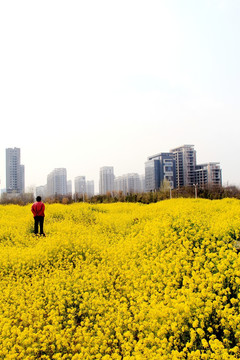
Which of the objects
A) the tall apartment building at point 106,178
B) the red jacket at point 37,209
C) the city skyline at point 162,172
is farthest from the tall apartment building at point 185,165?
the red jacket at point 37,209

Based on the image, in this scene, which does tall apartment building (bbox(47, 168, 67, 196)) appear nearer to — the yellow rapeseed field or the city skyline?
the city skyline

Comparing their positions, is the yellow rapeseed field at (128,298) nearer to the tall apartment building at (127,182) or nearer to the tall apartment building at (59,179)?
the tall apartment building at (59,179)

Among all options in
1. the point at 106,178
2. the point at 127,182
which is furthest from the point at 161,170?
the point at 106,178

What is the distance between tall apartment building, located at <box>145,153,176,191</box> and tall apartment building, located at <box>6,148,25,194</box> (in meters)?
39.6

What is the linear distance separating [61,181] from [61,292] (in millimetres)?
109339

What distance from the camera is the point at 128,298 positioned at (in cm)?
586

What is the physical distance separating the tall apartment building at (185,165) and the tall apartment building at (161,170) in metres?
1.47

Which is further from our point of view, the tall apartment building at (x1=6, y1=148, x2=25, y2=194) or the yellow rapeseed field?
the tall apartment building at (x1=6, y1=148, x2=25, y2=194)

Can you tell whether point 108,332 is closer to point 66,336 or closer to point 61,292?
point 66,336

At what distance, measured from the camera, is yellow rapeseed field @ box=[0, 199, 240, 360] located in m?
3.98

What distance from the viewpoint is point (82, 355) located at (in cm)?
393

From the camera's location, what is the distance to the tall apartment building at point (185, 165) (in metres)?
82.7

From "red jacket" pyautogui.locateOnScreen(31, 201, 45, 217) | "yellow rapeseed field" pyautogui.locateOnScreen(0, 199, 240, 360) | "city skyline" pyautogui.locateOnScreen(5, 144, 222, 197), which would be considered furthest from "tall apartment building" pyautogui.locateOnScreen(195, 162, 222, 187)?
"yellow rapeseed field" pyautogui.locateOnScreen(0, 199, 240, 360)

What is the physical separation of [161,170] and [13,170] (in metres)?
46.1
